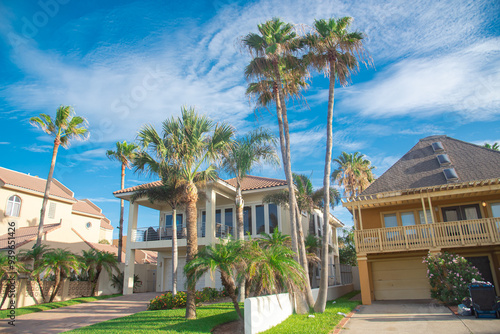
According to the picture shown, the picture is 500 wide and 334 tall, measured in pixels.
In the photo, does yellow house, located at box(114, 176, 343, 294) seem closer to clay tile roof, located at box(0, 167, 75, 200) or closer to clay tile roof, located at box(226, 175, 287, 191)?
clay tile roof, located at box(226, 175, 287, 191)

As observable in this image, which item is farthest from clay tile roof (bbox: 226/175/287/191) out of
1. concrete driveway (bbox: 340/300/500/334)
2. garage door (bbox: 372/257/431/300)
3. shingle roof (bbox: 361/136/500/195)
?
Answer: concrete driveway (bbox: 340/300/500/334)

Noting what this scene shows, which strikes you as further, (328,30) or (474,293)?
(328,30)

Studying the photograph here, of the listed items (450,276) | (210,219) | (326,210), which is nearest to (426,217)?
(450,276)

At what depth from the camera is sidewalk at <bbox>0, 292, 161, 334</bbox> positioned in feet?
42.4

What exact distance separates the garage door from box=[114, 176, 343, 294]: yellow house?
6.42m

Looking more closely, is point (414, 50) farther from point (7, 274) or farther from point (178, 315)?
point (7, 274)

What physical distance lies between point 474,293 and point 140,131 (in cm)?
1414

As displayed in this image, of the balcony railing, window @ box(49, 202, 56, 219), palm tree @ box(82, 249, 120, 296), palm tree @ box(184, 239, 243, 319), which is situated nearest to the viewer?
palm tree @ box(184, 239, 243, 319)

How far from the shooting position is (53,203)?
97.1 feet

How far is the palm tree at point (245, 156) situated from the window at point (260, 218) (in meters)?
5.16

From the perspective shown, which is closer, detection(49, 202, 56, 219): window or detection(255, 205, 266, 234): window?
detection(255, 205, 266, 234): window

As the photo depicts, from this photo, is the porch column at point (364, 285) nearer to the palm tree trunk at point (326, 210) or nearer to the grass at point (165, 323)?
the palm tree trunk at point (326, 210)

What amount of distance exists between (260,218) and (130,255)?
30.8 ft

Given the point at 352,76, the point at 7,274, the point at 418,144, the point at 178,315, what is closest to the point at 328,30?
the point at 352,76
